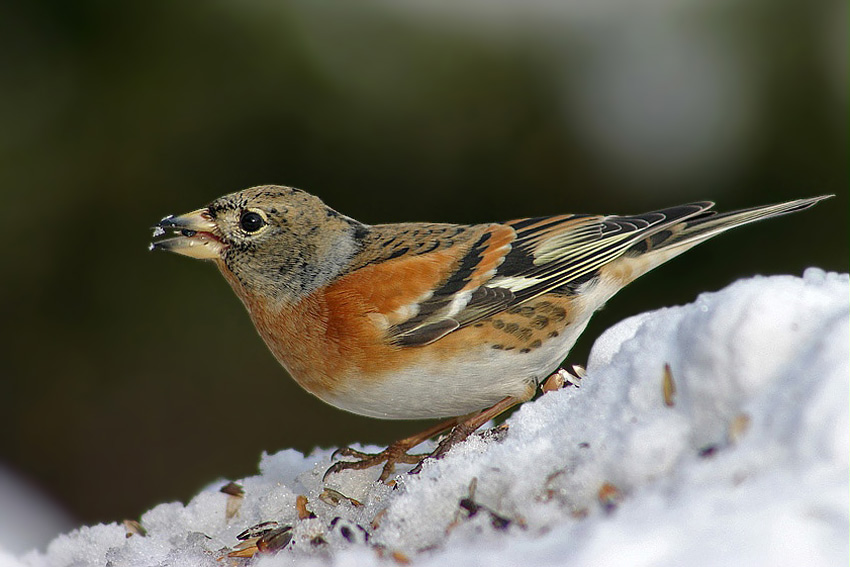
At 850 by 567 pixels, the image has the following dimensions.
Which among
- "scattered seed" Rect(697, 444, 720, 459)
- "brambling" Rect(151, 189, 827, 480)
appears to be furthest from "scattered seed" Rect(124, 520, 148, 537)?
"scattered seed" Rect(697, 444, 720, 459)

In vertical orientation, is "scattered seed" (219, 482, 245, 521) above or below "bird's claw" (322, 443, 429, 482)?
above

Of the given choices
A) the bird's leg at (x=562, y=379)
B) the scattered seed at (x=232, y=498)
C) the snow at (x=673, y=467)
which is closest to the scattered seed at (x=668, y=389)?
the snow at (x=673, y=467)

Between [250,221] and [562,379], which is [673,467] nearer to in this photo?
[562,379]

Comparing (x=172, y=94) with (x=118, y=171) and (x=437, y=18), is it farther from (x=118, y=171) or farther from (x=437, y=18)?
(x=437, y=18)

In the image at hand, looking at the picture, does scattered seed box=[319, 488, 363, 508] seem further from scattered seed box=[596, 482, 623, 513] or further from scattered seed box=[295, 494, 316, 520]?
scattered seed box=[596, 482, 623, 513]

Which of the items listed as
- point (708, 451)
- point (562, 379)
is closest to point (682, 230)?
point (562, 379)

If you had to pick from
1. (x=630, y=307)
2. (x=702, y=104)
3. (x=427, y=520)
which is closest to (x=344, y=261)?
(x=427, y=520)
